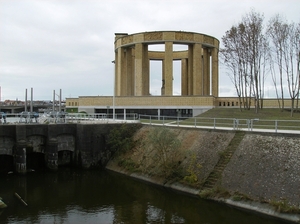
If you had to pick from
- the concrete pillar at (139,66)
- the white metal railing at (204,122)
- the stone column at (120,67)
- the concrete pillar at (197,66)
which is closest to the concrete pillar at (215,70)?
the concrete pillar at (197,66)

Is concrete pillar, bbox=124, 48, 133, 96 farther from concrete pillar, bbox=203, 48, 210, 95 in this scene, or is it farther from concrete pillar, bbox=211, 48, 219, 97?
concrete pillar, bbox=211, 48, 219, 97

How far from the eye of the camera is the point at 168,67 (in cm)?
4650

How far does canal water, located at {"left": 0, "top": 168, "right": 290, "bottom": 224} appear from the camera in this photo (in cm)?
1694

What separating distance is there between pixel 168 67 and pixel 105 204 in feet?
97.9

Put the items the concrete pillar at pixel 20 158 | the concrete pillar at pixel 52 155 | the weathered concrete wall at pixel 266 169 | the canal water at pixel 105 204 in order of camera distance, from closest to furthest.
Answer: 1. the canal water at pixel 105 204
2. the weathered concrete wall at pixel 266 169
3. the concrete pillar at pixel 20 158
4. the concrete pillar at pixel 52 155

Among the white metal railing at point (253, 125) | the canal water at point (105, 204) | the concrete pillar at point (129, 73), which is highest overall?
the concrete pillar at point (129, 73)

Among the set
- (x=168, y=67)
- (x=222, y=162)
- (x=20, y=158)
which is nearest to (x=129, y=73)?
(x=168, y=67)

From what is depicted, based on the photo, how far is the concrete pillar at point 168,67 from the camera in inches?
1816

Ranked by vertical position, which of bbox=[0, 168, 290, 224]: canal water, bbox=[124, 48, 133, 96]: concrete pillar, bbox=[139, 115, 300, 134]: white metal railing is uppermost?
bbox=[124, 48, 133, 96]: concrete pillar

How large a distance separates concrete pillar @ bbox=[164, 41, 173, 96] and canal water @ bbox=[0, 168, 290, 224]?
904 inches

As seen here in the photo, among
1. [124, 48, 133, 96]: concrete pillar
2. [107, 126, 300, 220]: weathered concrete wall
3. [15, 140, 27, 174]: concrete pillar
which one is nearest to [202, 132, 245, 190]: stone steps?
[107, 126, 300, 220]: weathered concrete wall

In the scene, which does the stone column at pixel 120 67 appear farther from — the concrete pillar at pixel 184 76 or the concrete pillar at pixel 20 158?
the concrete pillar at pixel 20 158

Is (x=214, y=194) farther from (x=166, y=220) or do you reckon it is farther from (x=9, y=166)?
Answer: (x=9, y=166)

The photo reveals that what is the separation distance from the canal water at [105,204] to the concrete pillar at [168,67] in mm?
22972
